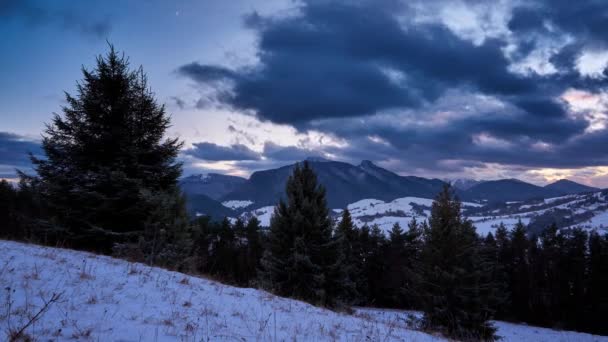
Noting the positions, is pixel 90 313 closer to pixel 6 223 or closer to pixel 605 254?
pixel 6 223

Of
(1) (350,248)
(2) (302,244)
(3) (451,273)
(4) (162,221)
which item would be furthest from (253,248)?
(4) (162,221)

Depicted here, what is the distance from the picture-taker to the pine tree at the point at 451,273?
18.3 metres

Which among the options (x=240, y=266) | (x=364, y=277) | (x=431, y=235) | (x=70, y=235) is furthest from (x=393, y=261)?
(x=70, y=235)

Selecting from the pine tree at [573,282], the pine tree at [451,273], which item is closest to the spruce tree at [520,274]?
the pine tree at [573,282]

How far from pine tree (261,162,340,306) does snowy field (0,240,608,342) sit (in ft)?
42.2

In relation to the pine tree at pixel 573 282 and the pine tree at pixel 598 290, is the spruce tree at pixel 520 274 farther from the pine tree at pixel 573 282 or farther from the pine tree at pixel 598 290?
the pine tree at pixel 598 290

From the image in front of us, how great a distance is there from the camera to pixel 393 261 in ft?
166

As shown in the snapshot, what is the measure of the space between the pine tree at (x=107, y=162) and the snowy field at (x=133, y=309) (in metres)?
5.57

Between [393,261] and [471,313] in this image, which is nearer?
[471,313]

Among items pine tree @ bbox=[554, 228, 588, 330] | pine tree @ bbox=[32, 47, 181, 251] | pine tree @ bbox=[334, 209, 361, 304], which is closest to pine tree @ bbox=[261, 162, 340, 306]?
pine tree @ bbox=[334, 209, 361, 304]

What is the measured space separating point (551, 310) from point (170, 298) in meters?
63.5

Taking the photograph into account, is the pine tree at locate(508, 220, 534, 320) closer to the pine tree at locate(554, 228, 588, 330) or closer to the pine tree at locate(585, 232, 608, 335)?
the pine tree at locate(554, 228, 588, 330)

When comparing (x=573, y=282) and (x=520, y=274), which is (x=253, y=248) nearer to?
(x=520, y=274)

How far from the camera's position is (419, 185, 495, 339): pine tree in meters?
18.3
